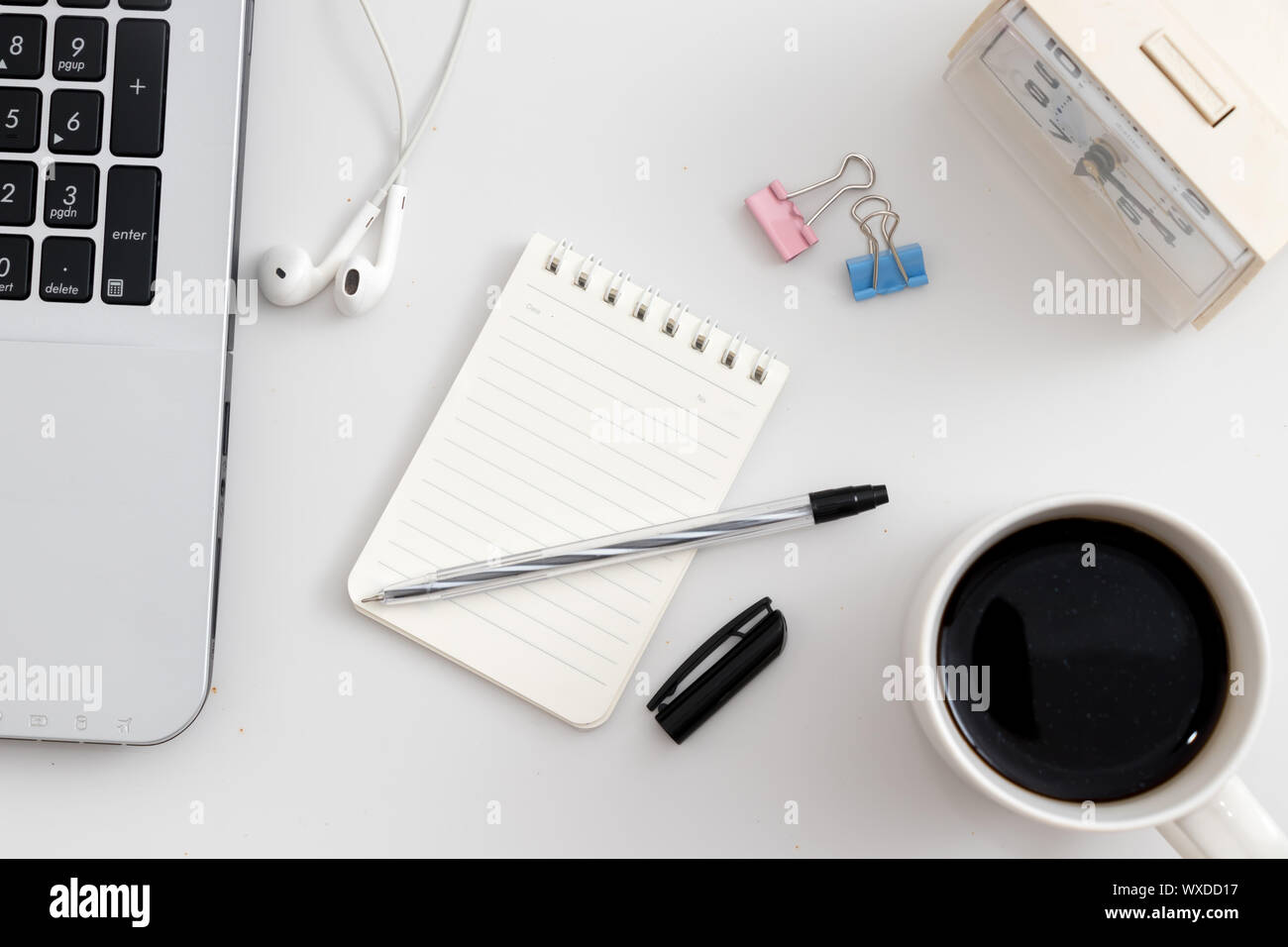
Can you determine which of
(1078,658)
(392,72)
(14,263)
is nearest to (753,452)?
(1078,658)

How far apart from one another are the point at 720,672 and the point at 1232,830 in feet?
0.85

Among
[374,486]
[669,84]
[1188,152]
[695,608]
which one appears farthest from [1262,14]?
[374,486]

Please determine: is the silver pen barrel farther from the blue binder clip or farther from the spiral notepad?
the blue binder clip

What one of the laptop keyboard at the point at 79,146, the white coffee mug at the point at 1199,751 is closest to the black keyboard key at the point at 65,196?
the laptop keyboard at the point at 79,146

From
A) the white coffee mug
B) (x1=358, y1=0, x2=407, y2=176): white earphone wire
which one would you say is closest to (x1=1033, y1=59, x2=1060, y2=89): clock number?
the white coffee mug

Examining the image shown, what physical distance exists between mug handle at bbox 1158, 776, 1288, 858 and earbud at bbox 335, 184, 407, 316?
0.50m

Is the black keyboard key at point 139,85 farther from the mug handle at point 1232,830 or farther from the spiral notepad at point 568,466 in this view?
the mug handle at point 1232,830

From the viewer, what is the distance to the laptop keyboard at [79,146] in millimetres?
517

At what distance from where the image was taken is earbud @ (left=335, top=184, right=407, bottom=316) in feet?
1.89

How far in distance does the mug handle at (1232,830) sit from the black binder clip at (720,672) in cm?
21

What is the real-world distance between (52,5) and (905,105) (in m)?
0.48

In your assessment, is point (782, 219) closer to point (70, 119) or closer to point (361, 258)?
point (361, 258)

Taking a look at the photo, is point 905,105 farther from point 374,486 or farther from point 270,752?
point 270,752

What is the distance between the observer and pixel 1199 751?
0.48m
